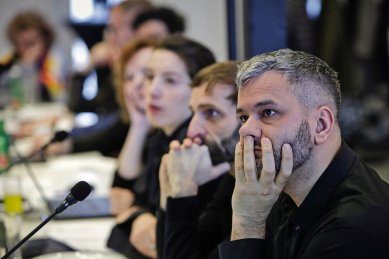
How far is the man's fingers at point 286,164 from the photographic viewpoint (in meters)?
1.23

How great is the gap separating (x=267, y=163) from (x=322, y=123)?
0.11m

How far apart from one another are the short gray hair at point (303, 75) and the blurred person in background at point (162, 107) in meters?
0.71

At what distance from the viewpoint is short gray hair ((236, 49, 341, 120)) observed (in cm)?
124

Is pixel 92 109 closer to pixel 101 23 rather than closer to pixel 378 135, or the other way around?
pixel 378 135

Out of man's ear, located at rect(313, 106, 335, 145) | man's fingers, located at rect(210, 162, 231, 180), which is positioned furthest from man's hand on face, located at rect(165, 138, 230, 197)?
man's ear, located at rect(313, 106, 335, 145)

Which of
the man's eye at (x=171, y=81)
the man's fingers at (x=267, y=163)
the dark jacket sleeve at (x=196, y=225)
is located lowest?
the dark jacket sleeve at (x=196, y=225)

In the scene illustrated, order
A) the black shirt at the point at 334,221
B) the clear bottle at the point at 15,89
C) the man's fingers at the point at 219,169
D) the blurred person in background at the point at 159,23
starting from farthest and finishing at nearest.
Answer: the clear bottle at the point at 15,89, the blurred person in background at the point at 159,23, the man's fingers at the point at 219,169, the black shirt at the point at 334,221

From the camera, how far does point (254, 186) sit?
4.28ft

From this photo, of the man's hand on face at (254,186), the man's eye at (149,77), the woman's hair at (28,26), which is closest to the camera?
the man's hand on face at (254,186)

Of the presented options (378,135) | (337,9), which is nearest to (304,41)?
(337,9)

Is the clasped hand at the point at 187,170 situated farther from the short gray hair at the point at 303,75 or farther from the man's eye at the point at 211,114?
the short gray hair at the point at 303,75

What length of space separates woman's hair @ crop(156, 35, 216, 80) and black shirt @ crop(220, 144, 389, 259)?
689 mm

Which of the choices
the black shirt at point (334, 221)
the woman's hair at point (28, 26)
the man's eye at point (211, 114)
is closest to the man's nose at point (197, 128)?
the man's eye at point (211, 114)

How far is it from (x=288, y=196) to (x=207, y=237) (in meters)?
0.36
